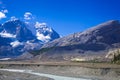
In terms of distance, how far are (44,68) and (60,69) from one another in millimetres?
19872

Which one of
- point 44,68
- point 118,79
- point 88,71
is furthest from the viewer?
point 44,68

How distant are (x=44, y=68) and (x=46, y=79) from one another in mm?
74739

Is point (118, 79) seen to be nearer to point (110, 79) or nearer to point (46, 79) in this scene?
point (110, 79)

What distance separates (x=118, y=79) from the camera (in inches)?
3816

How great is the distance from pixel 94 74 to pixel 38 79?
29408mm

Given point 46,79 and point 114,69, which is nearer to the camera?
point 46,79

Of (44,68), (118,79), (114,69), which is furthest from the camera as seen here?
(44,68)

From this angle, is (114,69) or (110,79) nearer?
(110,79)

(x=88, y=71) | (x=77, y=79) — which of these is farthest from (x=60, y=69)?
(x=77, y=79)

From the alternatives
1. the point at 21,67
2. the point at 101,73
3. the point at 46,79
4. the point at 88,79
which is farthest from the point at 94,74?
the point at 21,67

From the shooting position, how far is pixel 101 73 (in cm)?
11712

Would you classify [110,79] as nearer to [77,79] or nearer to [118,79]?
[118,79]

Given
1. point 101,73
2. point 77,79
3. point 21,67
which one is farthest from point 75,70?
point 21,67

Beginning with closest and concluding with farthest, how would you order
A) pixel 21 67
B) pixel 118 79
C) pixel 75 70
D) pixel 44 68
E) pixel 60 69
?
pixel 118 79, pixel 75 70, pixel 60 69, pixel 44 68, pixel 21 67
